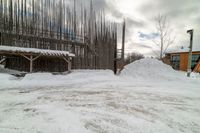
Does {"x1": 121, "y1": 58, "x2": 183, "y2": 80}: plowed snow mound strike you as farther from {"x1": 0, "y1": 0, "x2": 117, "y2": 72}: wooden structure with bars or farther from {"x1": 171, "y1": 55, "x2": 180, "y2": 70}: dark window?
{"x1": 171, "y1": 55, "x2": 180, "y2": 70}: dark window

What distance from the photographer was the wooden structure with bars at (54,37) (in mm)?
11094

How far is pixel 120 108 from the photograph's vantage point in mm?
3916

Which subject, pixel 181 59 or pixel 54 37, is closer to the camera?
pixel 54 37

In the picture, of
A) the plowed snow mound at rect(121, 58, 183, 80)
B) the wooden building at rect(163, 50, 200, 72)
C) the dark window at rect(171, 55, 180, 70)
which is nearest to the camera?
the plowed snow mound at rect(121, 58, 183, 80)

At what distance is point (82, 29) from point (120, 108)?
11.5 meters

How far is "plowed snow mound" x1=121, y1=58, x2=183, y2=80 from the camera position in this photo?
36.0ft

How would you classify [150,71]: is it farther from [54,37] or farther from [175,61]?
[175,61]

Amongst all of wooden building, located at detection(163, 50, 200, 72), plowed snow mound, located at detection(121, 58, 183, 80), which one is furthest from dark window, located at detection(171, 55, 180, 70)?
plowed snow mound, located at detection(121, 58, 183, 80)

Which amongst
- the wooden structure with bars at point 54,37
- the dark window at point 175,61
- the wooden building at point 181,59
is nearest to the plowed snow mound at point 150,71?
the wooden structure with bars at point 54,37

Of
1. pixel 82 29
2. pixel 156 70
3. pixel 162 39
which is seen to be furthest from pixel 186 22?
pixel 82 29

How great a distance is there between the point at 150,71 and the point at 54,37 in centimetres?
905

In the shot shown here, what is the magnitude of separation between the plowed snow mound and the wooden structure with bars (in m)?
3.28

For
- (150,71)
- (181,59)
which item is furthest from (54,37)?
(181,59)

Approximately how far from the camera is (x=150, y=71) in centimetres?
1158
